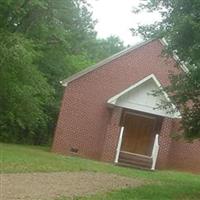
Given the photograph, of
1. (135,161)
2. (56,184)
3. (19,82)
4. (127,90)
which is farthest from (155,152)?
(56,184)

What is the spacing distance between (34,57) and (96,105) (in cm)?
416

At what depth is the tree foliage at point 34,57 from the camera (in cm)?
2706

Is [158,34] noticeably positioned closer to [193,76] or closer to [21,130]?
[193,76]

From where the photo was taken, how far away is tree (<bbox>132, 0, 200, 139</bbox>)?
14.8m

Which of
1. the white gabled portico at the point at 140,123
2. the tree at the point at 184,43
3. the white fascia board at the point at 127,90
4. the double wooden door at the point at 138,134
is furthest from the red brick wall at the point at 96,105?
the tree at the point at 184,43

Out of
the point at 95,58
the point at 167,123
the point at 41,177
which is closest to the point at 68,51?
the point at 167,123

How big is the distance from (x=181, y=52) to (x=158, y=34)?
888 millimetres

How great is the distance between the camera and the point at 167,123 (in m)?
29.4

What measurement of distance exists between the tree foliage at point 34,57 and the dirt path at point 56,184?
352 inches

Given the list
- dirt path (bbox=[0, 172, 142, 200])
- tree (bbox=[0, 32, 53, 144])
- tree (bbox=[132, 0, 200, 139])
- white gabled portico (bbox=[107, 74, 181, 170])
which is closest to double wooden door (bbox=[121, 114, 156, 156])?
white gabled portico (bbox=[107, 74, 181, 170])

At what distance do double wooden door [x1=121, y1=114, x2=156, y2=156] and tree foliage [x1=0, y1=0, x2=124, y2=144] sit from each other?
190 inches

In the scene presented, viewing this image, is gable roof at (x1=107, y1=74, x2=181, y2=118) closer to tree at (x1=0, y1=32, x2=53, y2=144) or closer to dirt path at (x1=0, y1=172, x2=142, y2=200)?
tree at (x1=0, y1=32, x2=53, y2=144)

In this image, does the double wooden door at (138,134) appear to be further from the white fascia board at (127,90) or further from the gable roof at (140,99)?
the white fascia board at (127,90)

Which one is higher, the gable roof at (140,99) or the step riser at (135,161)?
the gable roof at (140,99)
